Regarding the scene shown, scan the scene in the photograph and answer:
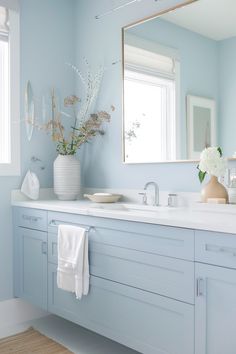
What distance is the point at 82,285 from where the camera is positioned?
2.28 meters

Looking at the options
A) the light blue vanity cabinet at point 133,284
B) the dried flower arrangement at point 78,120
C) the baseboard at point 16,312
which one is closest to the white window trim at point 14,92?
the dried flower arrangement at point 78,120

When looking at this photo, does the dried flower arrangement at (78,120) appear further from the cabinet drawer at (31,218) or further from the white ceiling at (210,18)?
the white ceiling at (210,18)

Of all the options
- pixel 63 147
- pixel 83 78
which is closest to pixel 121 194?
pixel 63 147

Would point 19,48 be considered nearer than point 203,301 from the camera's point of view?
No

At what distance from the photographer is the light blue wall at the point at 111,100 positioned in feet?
8.68

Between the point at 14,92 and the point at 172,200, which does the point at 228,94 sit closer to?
the point at 172,200

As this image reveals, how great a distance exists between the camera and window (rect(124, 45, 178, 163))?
257cm

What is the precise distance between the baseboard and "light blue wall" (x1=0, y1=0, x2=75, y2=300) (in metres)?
0.07

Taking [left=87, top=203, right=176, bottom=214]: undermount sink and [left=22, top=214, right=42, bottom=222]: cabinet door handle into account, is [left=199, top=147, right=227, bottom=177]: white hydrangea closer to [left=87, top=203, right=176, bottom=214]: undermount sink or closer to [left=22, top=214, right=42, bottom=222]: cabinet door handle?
[left=87, top=203, right=176, bottom=214]: undermount sink

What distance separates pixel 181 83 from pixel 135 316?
53.9 inches

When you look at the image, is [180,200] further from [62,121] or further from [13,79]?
[13,79]

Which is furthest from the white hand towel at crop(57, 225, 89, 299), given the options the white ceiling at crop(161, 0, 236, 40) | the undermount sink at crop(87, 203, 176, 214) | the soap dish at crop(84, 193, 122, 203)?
the white ceiling at crop(161, 0, 236, 40)

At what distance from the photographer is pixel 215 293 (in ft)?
5.44

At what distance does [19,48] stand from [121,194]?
1.29 meters
